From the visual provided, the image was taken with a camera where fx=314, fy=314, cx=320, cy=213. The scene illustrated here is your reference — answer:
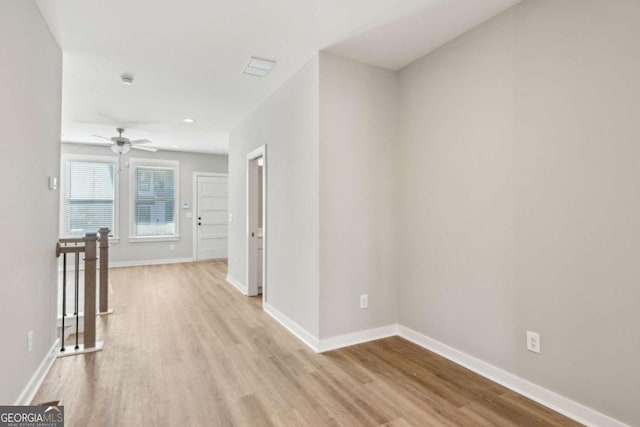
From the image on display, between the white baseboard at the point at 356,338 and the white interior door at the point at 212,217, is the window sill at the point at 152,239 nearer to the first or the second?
the white interior door at the point at 212,217

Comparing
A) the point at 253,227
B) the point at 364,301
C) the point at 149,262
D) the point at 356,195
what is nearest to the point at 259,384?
the point at 364,301

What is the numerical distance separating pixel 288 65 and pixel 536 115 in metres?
2.32

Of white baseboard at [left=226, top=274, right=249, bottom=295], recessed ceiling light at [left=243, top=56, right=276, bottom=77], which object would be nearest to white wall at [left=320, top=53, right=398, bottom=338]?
recessed ceiling light at [left=243, top=56, right=276, bottom=77]

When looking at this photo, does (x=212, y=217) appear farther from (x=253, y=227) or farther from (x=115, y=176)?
(x=253, y=227)

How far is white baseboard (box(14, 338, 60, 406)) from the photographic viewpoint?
211 cm

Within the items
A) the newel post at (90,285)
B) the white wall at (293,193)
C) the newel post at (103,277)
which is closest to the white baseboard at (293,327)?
the white wall at (293,193)

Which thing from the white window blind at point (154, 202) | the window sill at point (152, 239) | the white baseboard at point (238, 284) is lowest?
the white baseboard at point (238, 284)

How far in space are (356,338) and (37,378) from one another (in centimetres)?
261

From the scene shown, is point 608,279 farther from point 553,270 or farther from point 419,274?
point 419,274

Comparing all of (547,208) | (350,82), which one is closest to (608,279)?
(547,208)

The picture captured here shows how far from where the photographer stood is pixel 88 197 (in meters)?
7.10

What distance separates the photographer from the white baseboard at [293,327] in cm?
305

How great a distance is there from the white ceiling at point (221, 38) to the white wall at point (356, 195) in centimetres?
29

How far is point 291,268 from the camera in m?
3.54
